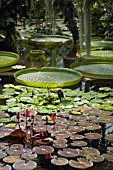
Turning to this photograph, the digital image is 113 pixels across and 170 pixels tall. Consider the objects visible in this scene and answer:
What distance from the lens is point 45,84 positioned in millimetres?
5004

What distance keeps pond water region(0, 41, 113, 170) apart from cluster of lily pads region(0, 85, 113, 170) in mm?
28

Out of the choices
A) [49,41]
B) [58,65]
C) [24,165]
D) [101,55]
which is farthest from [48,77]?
[49,41]

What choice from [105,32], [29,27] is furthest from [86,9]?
[29,27]

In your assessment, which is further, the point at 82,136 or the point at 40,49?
the point at 40,49

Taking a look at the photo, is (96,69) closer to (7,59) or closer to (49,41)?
(7,59)

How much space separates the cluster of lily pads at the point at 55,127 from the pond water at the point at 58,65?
28mm

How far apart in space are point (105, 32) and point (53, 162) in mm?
8317

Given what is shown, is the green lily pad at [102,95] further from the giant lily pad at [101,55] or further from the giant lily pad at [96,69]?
the giant lily pad at [101,55]

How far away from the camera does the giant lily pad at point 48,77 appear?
5.05 meters

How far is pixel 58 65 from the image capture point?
22.2 feet

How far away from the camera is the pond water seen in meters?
2.89

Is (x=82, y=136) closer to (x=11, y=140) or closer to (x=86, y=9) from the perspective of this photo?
(x=11, y=140)

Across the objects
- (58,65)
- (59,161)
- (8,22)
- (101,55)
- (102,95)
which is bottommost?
(59,161)

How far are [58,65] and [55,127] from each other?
329 cm
